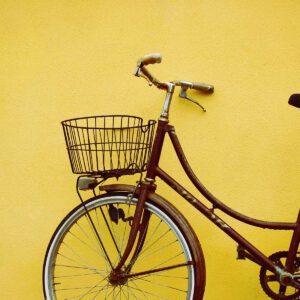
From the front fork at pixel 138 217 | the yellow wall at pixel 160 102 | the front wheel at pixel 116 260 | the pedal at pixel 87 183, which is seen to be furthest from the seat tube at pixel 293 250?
the pedal at pixel 87 183

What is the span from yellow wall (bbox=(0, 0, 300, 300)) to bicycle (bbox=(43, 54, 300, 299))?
0.56ft

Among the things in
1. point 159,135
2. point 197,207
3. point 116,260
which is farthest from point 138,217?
point 116,260

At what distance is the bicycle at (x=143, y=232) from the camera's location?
6.10 ft

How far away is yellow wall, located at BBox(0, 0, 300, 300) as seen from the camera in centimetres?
224

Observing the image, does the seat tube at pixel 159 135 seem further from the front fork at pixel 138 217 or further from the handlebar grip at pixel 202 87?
the handlebar grip at pixel 202 87

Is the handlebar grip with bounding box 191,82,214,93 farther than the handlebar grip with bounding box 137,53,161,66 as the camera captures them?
Yes

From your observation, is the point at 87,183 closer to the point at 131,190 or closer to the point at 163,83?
the point at 131,190

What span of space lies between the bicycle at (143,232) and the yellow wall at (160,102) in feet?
0.56

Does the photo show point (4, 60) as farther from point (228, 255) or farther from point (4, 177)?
point (228, 255)

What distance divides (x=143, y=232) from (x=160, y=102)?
747 millimetres

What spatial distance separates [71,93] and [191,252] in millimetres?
1123

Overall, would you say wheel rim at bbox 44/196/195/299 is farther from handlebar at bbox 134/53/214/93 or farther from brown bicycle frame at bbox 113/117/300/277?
handlebar at bbox 134/53/214/93

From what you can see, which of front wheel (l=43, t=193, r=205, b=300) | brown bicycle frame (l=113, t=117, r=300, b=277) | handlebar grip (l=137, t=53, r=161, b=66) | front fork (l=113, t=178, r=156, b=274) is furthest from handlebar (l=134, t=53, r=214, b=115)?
front wheel (l=43, t=193, r=205, b=300)

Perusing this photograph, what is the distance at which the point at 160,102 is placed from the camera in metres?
2.34
